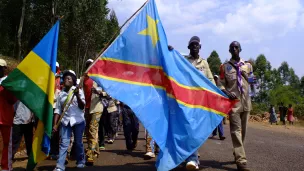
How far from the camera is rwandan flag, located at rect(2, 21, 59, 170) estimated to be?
5.17 meters

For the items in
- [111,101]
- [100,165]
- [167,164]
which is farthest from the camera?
[111,101]

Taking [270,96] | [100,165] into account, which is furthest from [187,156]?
[270,96]

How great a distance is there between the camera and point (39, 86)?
528 centimetres

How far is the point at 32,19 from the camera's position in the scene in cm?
2759

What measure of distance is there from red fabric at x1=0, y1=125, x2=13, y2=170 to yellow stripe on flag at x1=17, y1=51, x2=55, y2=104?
35.8 inches

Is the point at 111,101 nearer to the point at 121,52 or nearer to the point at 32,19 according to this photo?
the point at 121,52

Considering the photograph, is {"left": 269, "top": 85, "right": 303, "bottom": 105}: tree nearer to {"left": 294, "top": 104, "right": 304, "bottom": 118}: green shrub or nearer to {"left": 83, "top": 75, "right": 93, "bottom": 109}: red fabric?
{"left": 294, "top": 104, "right": 304, "bottom": 118}: green shrub

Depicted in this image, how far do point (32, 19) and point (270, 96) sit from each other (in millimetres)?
41967

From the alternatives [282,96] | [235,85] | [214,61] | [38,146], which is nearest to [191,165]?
[235,85]

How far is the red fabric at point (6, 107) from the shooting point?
540 cm

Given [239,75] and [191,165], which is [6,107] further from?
[239,75]

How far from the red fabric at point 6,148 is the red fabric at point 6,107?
11cm

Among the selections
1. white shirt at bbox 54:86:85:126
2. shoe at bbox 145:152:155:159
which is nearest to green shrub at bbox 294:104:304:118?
shoe at bbox 145:152:155:159

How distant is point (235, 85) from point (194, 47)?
99 cm
